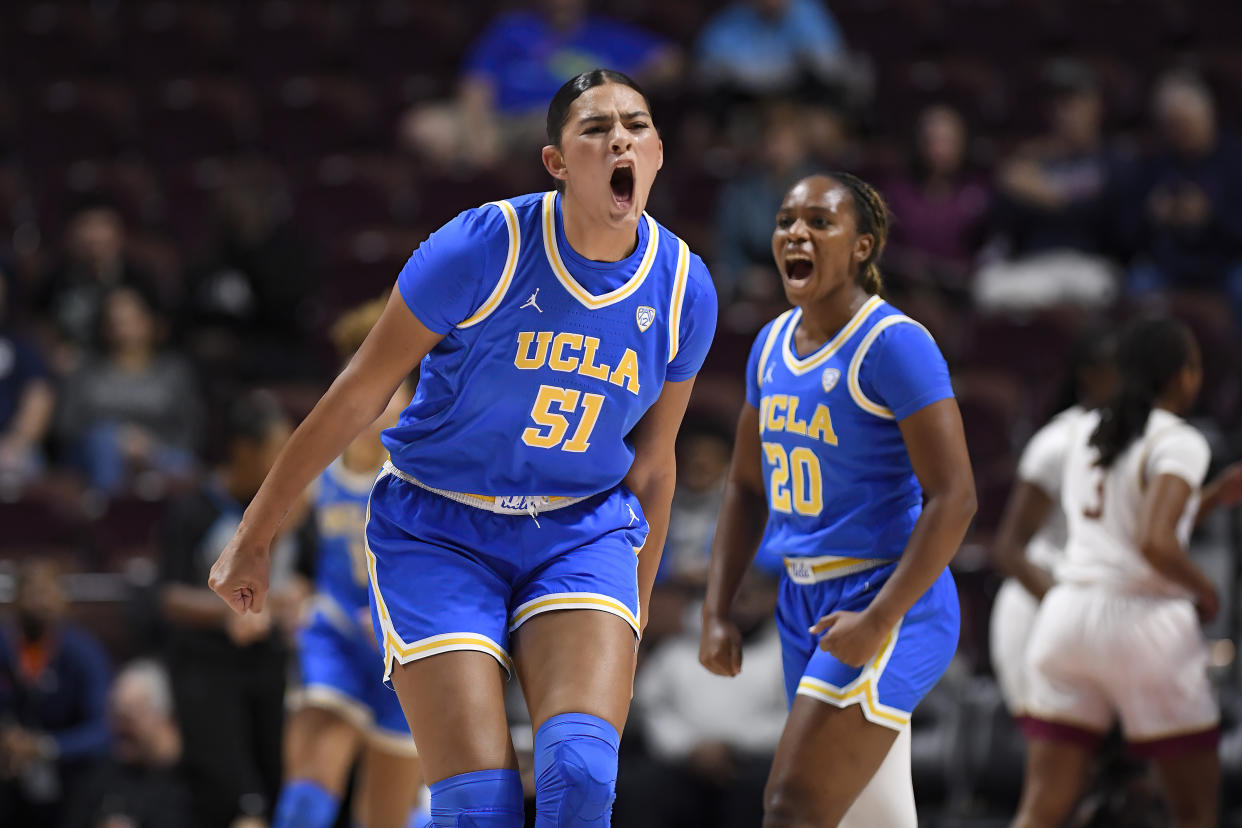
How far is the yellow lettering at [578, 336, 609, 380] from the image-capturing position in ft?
12.0

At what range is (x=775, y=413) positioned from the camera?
434cm

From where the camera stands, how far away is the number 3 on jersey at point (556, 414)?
12.0 feet

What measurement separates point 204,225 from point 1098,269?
6209 mm

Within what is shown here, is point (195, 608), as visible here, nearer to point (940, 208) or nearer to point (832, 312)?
point (832, 312)

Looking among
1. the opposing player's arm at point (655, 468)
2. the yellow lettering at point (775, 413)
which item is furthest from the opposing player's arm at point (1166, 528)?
the opposing player's arm at point (655, 468)

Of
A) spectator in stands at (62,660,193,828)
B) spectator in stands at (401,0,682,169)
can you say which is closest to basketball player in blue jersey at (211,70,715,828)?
spectator in stands at (62,660,193,828)

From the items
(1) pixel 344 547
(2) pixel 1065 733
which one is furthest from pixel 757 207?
(2) pixel 1065 733

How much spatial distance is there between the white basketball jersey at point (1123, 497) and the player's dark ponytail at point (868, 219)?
123 cm

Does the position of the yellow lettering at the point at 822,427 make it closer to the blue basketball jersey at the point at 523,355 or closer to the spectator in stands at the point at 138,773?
the blue basketball jersey at the point at 523,355

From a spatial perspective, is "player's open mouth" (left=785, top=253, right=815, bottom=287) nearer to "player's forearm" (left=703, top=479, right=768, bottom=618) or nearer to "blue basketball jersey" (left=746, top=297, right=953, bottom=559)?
"blue basketball jersey" (left=746, top=297, right=953, bottom=559)

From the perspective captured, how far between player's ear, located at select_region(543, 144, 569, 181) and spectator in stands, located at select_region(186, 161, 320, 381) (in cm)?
646

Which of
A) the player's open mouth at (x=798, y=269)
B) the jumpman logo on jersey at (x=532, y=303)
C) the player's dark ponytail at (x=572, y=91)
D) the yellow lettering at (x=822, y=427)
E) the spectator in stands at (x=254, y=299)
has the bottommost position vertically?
the yellow lettering at (x=822, y=427)

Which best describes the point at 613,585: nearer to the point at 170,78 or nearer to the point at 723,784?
the point at 723,784

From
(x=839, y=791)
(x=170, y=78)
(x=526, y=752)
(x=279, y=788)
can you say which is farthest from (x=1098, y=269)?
(x=170, y=78)
